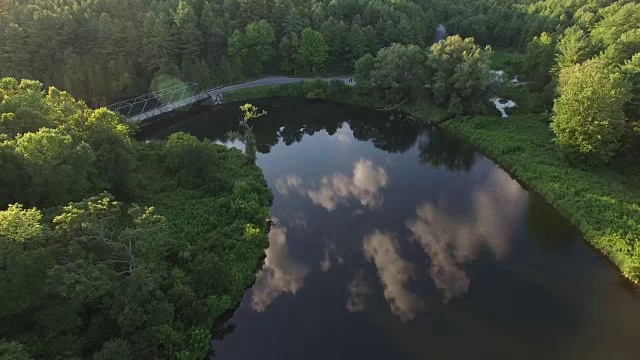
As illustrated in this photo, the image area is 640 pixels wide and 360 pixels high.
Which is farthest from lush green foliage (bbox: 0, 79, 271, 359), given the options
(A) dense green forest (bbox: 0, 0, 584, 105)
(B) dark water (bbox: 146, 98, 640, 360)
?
(A) dense green forest (bbox: 0, 0, 584, 105)

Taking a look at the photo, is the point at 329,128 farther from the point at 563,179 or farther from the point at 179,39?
the point at 179,39

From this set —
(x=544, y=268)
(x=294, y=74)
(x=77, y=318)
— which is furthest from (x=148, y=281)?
(x=294, y=74)

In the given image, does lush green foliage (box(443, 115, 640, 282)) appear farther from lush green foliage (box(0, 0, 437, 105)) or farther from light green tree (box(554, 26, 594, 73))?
lush green foliage (box(0, 0, 437, 105))

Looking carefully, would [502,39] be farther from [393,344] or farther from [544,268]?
[393,344]

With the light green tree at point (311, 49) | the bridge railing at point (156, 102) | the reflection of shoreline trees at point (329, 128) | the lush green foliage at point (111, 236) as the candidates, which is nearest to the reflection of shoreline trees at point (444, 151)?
the reflection of shoreline trees at point (329, 128)

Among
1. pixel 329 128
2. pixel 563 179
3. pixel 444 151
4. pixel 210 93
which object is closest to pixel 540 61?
pixel 444 151
